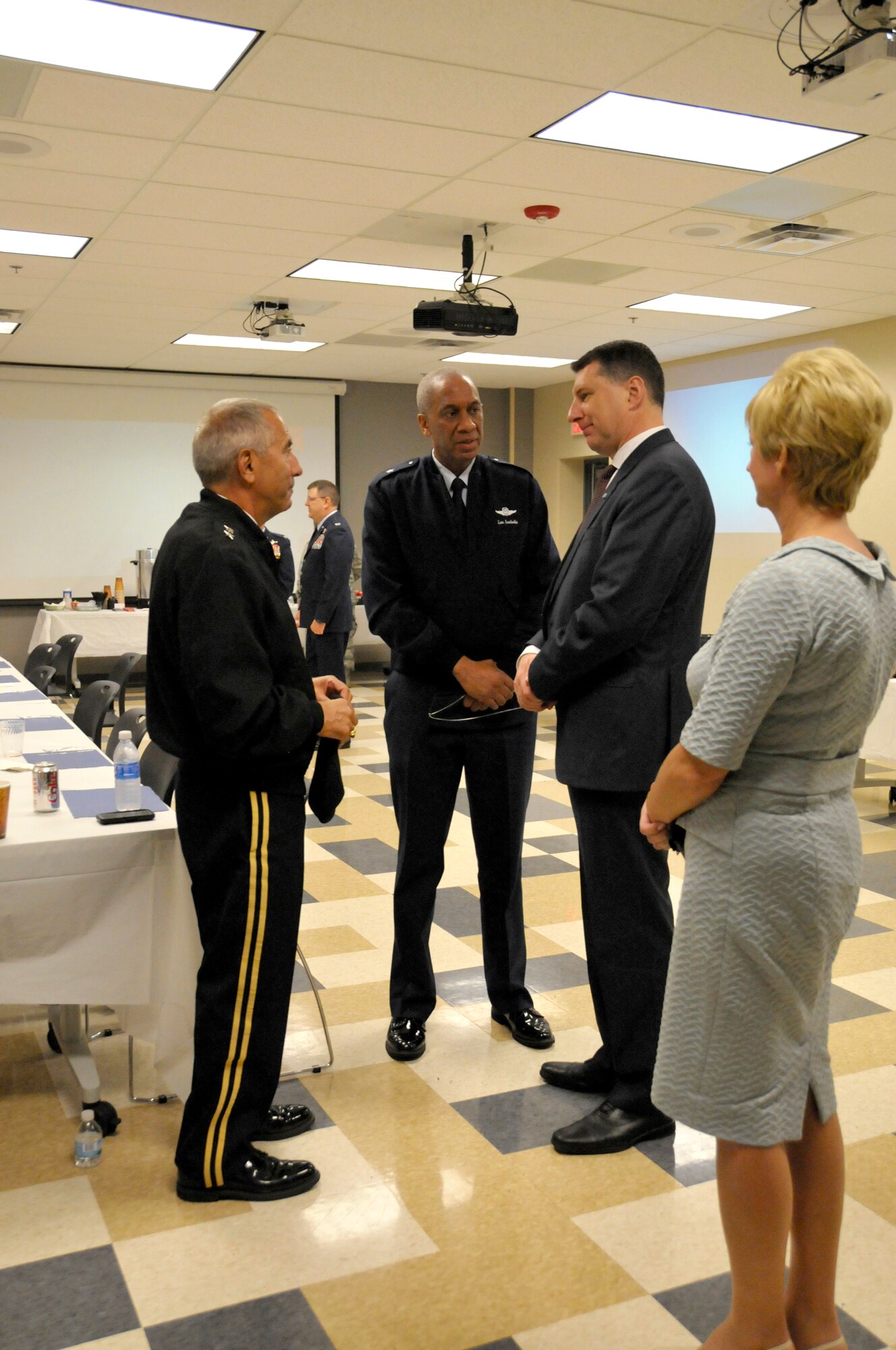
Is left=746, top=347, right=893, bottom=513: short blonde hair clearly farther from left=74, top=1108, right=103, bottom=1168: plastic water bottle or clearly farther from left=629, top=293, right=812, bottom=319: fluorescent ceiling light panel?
left=629, top=293, right=812, bottom=319: fluorescent ceiling light panel

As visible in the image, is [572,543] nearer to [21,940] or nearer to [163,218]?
[21,940]

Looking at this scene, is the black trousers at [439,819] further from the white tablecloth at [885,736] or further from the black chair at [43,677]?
the black chair at [43,677]

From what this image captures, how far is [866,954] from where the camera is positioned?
379 centimetres

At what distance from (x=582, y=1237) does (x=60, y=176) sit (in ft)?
15.3

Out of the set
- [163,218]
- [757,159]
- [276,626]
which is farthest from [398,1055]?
[163,218]

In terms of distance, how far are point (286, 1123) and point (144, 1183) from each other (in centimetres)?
34

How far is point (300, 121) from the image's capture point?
13.9 ft

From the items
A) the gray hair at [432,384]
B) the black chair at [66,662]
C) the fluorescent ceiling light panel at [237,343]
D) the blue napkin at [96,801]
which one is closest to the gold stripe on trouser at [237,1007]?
the blue napkin at [96,801]

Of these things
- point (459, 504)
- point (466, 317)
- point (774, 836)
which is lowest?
point (774, 836)

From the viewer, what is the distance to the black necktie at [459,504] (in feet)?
9.82

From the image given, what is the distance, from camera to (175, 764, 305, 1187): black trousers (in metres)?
2.27

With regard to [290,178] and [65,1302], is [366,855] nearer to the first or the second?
[290,178]

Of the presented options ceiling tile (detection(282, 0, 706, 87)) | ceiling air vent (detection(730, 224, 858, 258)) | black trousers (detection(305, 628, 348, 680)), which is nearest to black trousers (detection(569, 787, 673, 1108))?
ceiling tile (detection(282, 0, 706, 87))

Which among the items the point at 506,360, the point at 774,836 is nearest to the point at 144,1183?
the point at 774,836
